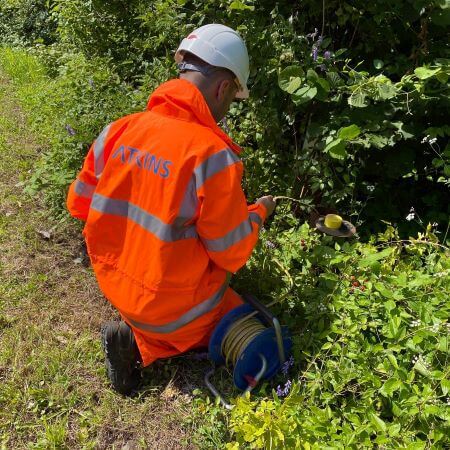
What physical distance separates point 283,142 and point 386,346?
157cm

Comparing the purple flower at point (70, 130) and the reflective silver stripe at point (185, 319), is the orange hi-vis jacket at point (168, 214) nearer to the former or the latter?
the reflective silver stripe at point (185, 319)

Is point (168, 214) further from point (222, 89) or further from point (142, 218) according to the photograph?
point (222, 89)

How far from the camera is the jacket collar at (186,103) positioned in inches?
78.9

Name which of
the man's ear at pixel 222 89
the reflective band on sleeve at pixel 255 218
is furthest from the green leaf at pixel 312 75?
the reflective band on sleeve at pixel 255 218

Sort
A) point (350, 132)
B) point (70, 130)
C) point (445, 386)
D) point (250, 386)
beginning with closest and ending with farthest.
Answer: point (445, 386), point (250, 386), point (350, 132), point (70, 130)

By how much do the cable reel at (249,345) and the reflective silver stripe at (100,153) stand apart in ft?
3.21

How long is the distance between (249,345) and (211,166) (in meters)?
0.90

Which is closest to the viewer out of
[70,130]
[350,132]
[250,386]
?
[250,386]

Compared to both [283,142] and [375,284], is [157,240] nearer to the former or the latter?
[375,284]

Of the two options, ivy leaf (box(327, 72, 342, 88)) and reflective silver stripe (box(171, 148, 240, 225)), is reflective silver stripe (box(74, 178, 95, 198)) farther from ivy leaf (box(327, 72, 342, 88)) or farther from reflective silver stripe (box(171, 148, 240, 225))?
ivy leaf (box(327, 72, 342, 88))

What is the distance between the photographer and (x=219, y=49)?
2.08 m

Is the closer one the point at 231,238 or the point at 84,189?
the point at 231,238

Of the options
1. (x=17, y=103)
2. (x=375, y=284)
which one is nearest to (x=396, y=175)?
(x=375, y=284)

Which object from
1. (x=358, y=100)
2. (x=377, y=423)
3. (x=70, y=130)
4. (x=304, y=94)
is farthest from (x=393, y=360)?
(x=70, y=130)
